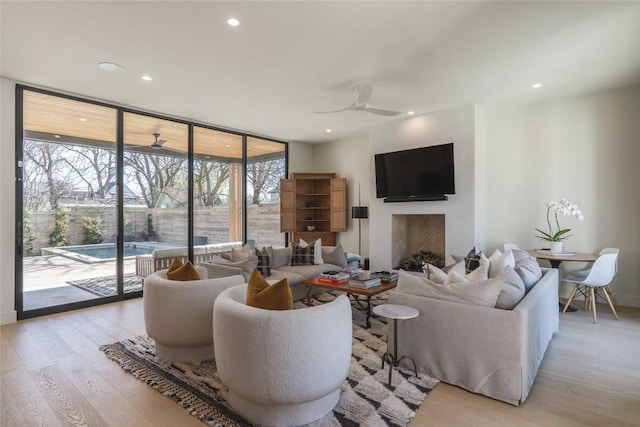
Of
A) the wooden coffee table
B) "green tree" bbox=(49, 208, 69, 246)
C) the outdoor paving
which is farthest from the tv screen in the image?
"green tree" bbox=(49, 208, 69, 246)

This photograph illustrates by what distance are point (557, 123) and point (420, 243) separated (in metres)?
2.85

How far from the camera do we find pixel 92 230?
4617 mm

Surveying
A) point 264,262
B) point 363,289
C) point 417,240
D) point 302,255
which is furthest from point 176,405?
point 417,240

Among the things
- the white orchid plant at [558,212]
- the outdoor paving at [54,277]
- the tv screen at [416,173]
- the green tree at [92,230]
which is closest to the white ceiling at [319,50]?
the tv screen at [416,173]

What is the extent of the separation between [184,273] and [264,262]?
5.26ft

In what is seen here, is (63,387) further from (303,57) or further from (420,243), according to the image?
(420,243)

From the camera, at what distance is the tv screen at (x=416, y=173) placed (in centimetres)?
524

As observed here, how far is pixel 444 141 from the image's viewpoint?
5352 millimetres

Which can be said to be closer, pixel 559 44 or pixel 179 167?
pixel 559 44

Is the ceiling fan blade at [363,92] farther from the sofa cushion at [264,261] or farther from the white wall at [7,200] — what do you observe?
the white wall at [7,200]

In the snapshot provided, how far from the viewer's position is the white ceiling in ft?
8.78

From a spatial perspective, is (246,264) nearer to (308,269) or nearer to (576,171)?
(308,269)

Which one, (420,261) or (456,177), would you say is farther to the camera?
(420,261)

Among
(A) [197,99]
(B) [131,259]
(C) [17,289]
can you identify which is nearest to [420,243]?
(A) [197,99]
